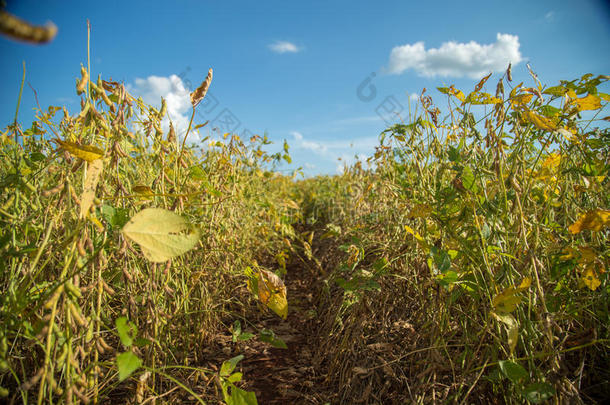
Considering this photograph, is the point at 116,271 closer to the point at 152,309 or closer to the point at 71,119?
the point at 152,309

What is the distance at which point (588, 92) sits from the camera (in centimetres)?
99

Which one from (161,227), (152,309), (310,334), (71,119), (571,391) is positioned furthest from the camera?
(310,334)

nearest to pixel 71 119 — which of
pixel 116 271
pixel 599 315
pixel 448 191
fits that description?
pixel 116 271

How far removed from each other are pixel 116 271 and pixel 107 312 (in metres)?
0.22

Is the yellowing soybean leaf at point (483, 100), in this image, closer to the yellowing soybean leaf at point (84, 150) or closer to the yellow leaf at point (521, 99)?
the yellow leaf at point (521, 99)

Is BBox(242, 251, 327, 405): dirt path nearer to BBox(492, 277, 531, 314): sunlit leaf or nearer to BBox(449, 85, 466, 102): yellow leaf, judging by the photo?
BBox(492, 277, 531, 314): sunlit leaf

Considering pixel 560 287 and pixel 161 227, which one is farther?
pixel 560 287

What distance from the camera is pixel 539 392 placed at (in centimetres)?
74

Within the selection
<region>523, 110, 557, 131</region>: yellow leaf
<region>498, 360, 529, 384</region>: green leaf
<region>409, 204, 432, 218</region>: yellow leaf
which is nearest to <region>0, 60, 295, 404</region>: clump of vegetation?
<region>409, 204, 432, 218</region>: yellow leaf

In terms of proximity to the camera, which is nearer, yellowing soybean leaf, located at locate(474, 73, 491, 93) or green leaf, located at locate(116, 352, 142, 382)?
green leaf, located at locate(116, 352, 142, 382)

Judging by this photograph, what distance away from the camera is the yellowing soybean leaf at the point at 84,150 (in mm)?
631

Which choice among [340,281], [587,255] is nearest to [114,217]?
[340,281]

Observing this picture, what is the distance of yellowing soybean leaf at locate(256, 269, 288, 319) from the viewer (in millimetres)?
1017

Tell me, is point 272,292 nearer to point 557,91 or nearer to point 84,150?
point 84,150
